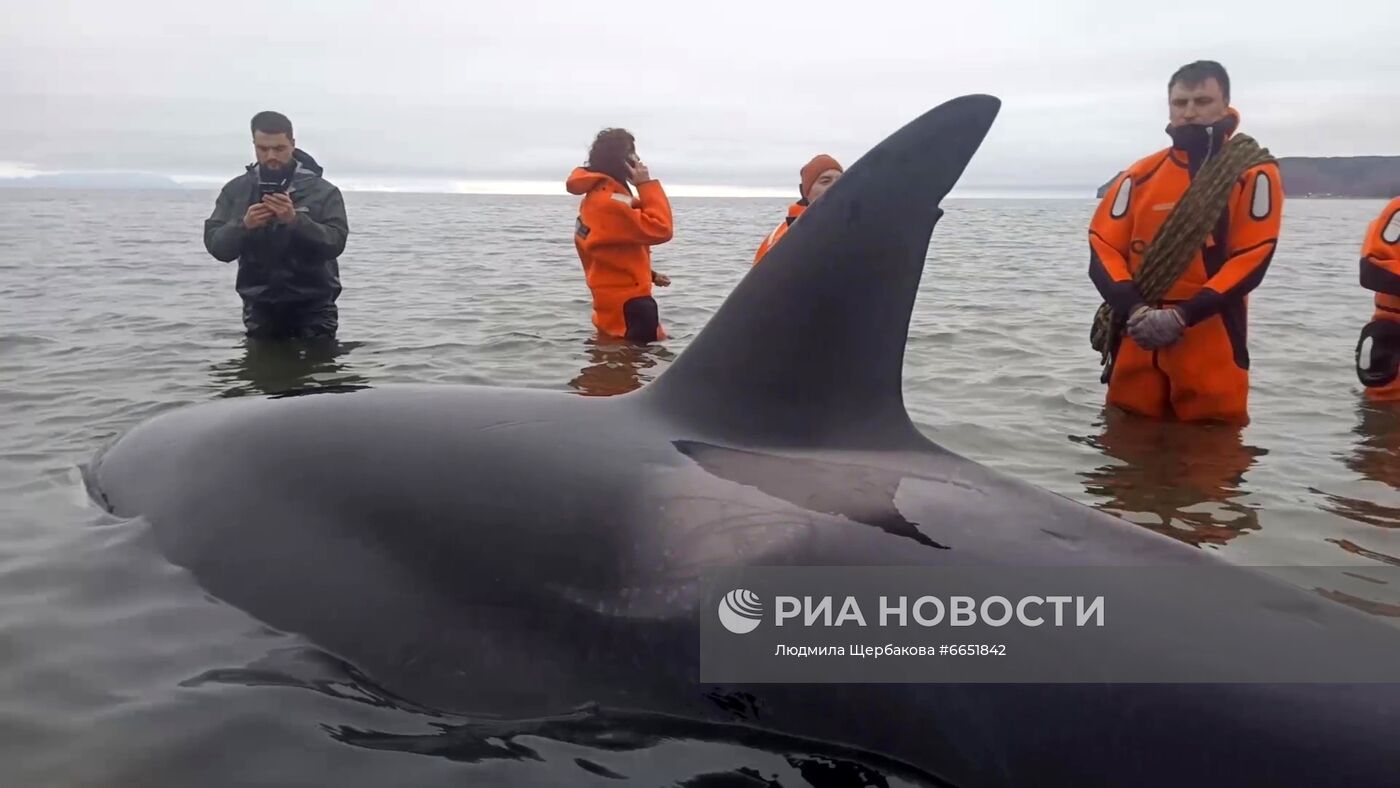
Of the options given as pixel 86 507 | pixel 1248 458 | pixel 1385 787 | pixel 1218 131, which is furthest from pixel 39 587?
pixel 1218 131

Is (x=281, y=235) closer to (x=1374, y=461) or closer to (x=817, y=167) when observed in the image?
(x=817, y=167)

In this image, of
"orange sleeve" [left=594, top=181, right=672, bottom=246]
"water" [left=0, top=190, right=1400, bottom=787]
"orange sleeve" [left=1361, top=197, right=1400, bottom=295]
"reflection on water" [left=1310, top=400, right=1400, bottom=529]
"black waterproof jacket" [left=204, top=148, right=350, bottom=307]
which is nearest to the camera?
"water" [left=0, top=190, right=1400, bottom=787]

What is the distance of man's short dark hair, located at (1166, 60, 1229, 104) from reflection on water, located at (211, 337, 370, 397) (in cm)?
681

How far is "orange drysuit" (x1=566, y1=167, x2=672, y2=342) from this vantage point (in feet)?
37.8

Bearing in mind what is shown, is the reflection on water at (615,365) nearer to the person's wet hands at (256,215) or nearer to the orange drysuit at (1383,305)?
the person's wet hands at (256,215)

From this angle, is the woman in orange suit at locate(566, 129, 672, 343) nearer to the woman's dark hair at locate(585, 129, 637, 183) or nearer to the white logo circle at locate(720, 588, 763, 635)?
the woman's dark hair at locate(585, 129, 637, 183)

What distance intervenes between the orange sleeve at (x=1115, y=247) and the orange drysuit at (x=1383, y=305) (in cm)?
222

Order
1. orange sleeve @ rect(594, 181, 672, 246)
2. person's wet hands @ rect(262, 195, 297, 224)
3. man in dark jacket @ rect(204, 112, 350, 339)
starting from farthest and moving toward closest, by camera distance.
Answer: orange sleeve @ rect(594, 181, 672, 246)
man in dark jacket @ rect(204, 112, 350, 339)
person's wet hands @ rect(262, 195, 297, 224)

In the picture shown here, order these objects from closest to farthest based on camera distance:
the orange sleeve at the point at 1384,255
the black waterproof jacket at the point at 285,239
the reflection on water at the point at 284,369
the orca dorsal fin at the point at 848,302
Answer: the orca dorsal fin at the point at 848,302
the orange sleeve at the point at 1384,255
the reflection on water at the point at 284,369
the black waterproof jacket at the point at 285,239

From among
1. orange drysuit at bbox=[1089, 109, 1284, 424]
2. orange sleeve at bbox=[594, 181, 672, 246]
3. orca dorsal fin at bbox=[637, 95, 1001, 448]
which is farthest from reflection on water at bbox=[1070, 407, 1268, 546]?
orange sleeve at bbox=[594, 181, 672, 246]

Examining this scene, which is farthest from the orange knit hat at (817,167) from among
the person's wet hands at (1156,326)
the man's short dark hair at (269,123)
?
the man's short dark hair at (269,123)

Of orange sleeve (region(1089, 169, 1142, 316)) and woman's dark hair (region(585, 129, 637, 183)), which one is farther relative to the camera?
woman's dark hair (region(585, 129, 637, 183))

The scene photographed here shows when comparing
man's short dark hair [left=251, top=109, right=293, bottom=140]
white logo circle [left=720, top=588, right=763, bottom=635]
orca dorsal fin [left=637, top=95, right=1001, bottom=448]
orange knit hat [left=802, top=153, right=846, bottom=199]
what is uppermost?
man's short dark hair [left=251, top=109, right=293, bottom=140]

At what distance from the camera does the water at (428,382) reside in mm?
3012
